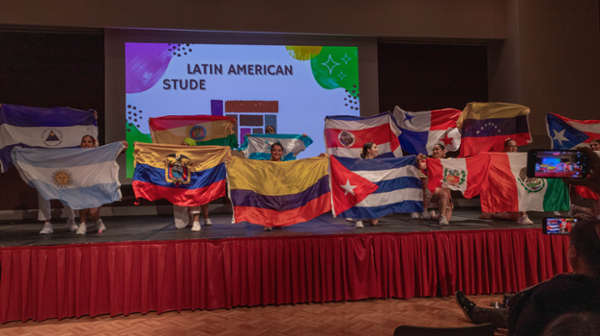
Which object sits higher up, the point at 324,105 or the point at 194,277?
the point at 324,105

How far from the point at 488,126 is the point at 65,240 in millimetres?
6533

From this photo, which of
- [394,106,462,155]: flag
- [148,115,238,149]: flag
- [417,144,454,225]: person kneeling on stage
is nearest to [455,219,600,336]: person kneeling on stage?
[417,144,454,225]: person kneeling on stage

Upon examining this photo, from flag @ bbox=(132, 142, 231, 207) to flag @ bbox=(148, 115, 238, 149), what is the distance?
1635mm

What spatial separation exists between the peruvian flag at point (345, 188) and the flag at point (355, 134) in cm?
171

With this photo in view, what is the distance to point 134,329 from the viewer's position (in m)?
3.22

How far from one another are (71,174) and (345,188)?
363 cm

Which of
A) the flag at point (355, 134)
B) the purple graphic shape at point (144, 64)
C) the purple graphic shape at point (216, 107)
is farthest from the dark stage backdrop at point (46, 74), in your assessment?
the flag at point (355, 134)

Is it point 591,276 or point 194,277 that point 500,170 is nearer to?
point 591,276

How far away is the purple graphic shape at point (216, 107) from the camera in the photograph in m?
7.19

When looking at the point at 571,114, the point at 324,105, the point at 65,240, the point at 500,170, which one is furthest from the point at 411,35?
the point at 65,240

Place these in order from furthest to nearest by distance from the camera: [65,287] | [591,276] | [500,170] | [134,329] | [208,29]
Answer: [208,29], [500,170], [65,287], [134,329], [591,276]

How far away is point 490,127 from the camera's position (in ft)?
19.6

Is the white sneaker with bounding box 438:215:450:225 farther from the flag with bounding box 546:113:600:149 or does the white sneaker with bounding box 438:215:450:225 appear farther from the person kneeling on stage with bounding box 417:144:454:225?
the flag with bounding box 546:113:600:149

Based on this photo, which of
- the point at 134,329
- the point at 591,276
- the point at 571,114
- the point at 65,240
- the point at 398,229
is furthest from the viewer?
the point at 571,114
